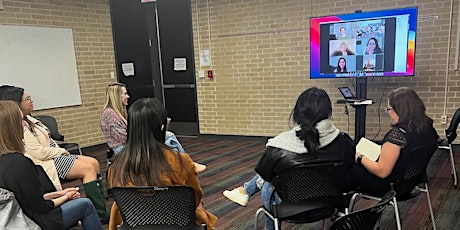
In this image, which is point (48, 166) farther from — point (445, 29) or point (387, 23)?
point (445, 29)

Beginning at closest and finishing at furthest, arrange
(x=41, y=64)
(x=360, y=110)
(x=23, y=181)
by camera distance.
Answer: (x=23, y=181)
(x=360, y=110)
(x=41, y=64)

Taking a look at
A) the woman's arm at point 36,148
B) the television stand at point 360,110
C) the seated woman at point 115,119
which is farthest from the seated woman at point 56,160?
the television stand at point 360,110

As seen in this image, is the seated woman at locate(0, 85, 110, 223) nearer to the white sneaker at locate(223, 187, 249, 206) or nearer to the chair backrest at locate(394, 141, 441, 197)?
the white sneaker at locate(223, 187, 249, 206)

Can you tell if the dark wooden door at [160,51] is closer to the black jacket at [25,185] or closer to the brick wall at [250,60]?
the brick wall at [250,60]

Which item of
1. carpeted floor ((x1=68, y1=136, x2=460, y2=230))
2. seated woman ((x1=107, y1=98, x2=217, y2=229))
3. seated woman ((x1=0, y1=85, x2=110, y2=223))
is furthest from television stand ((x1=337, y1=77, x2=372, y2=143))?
seated woman ((x1=107, y1=98, x2=217, y2=229))

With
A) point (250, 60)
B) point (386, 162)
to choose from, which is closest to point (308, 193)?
point (386, 162)

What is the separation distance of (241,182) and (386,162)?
2.03 meters

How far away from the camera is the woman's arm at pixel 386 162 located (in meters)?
2.14

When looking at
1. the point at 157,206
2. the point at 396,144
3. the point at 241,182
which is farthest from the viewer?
the point at 241,182

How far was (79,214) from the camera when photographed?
7.37 feet

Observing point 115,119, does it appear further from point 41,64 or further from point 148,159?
point 41,64

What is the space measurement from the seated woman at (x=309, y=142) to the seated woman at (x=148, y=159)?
473 mm

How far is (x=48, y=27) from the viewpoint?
5191mm

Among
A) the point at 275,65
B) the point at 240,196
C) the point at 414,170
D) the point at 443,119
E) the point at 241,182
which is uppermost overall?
the point at 275,65
